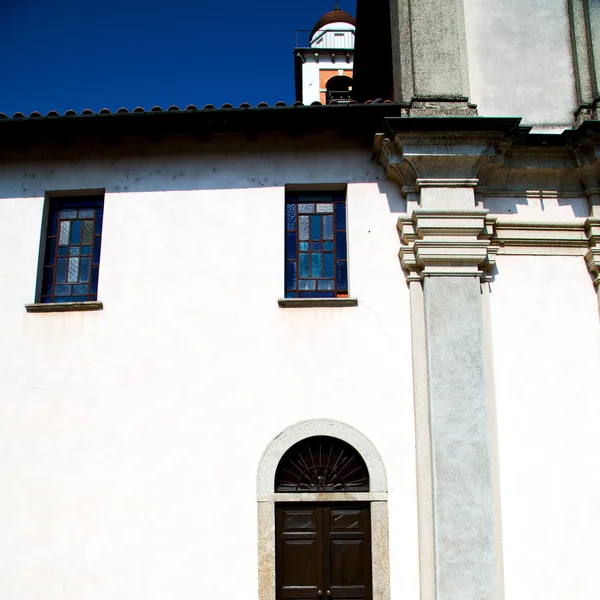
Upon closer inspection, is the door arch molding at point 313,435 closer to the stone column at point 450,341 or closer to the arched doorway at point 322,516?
the arched doorway at point 322,516

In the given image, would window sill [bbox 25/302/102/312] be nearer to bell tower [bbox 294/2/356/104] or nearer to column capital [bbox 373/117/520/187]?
column capital [bbox 373/117/520/187]

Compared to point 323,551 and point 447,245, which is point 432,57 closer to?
point 447,245

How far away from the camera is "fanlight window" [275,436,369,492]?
746 cm

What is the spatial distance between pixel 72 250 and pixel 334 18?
29.4 metres

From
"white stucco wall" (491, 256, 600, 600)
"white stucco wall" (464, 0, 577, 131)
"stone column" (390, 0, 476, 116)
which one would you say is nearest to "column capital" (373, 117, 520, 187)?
"stone column" (390, 0, 476, 116)

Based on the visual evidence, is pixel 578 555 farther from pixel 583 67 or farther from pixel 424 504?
pixel 583 67

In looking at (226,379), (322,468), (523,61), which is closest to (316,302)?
(226,379)

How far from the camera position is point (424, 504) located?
717 cm

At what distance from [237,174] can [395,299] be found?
2505 mm

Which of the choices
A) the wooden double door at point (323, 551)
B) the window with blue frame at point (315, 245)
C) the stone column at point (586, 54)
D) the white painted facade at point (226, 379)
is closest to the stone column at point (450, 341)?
the white painted facade at point (226, 379)

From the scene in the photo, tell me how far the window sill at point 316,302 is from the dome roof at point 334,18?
2973 centimetres

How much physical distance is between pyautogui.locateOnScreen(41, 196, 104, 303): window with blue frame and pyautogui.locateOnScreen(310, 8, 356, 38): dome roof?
28.8 meters

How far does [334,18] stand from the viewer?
34156 mm

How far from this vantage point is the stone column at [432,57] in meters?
8.19
